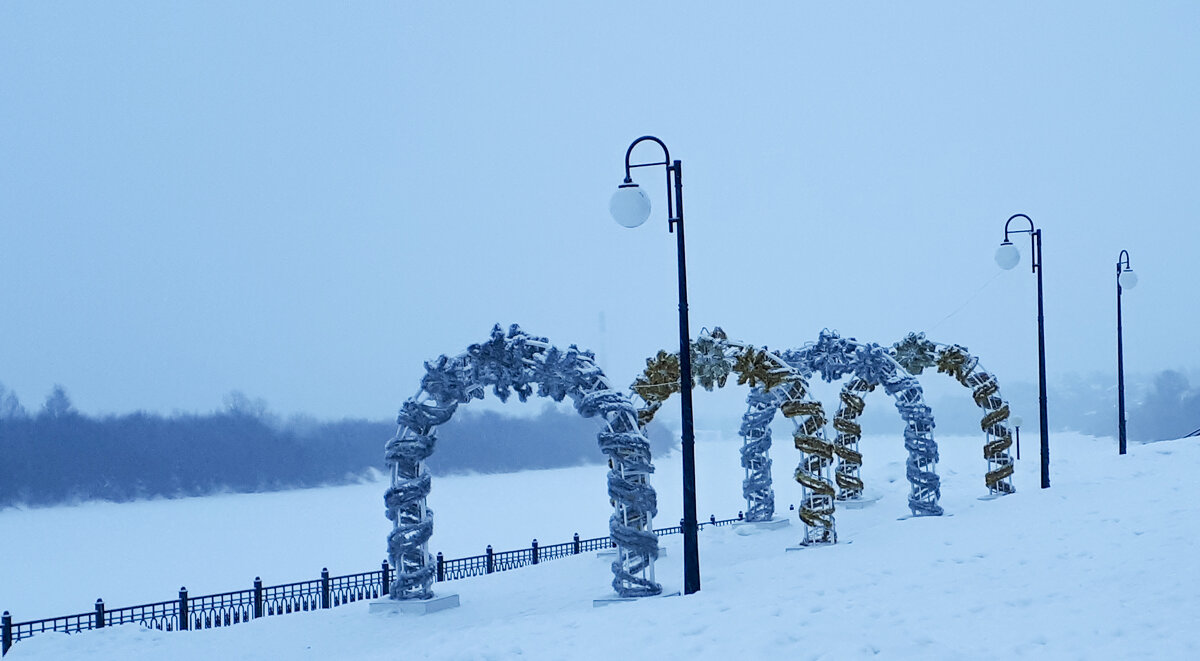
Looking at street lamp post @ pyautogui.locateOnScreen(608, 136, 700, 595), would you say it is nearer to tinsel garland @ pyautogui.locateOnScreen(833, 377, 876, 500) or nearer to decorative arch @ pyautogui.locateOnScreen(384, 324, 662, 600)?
decorative arch @ pyautogui.locateOnScreen(384, 324, 662, 600)

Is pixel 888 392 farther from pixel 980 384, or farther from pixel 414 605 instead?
pixel 414 605

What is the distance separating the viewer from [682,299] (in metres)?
11.2

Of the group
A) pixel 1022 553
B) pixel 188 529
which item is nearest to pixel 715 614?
pixel 1022 553

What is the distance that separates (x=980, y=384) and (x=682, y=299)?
16056mm

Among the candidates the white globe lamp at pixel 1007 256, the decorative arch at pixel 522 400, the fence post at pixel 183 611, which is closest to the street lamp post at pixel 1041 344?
the white globe lamp at pixel 1007 256

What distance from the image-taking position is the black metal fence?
1619 cm

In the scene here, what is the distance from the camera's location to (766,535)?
23281 mm

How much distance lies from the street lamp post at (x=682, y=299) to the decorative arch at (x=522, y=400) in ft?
11.1

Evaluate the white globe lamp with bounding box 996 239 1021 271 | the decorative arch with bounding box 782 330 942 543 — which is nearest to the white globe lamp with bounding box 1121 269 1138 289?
the decorative arch with bounding box 782 330 942 543

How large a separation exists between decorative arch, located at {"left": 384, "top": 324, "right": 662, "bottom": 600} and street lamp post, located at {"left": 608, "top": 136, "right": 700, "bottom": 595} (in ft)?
11.1

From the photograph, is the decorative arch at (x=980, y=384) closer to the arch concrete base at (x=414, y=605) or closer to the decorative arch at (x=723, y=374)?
the decorative arch at (x=723, y=374)

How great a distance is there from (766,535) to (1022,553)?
491 inches

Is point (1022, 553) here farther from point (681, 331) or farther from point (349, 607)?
point (349, 607)

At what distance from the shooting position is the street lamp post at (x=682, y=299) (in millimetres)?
10930
